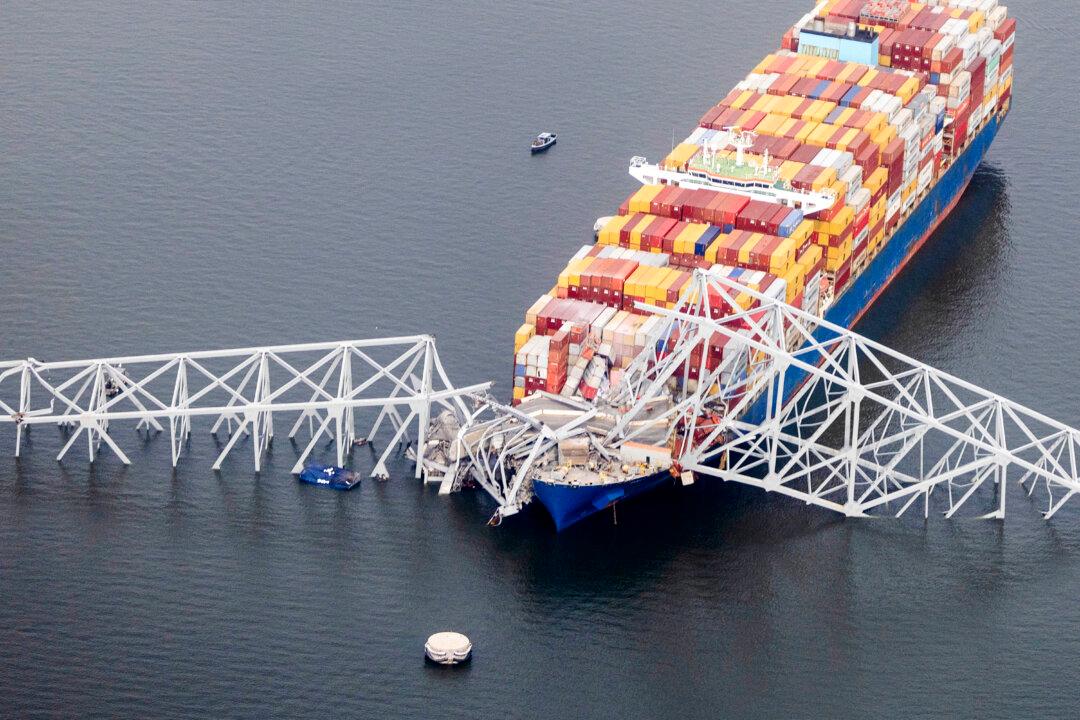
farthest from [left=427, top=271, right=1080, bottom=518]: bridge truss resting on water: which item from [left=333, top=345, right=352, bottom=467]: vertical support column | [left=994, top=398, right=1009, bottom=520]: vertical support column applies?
[left=333, top=345, right=352, bottom=467]: vertical support column

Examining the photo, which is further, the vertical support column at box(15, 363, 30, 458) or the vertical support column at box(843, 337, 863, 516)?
the vertical support column at box(15, 363, 30, 458)

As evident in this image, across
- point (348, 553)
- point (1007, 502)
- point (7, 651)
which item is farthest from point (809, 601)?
point (7, 651)

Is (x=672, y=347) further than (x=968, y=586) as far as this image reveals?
Yes

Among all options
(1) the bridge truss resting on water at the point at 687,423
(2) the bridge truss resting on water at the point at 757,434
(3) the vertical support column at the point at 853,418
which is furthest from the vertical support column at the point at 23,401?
(3) the vertical support column at the point at 853,418

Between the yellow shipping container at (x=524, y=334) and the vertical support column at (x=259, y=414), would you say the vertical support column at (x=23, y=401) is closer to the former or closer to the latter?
the vertical support column at (x=259, y=414)

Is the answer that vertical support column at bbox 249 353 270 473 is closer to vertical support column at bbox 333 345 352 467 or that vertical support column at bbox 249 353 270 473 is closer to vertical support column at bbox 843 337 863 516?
vertical support column at bbox 333 345 352 467

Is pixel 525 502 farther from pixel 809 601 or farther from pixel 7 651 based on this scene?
pixel 7 651

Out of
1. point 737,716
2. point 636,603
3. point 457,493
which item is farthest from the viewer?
point 457,493
